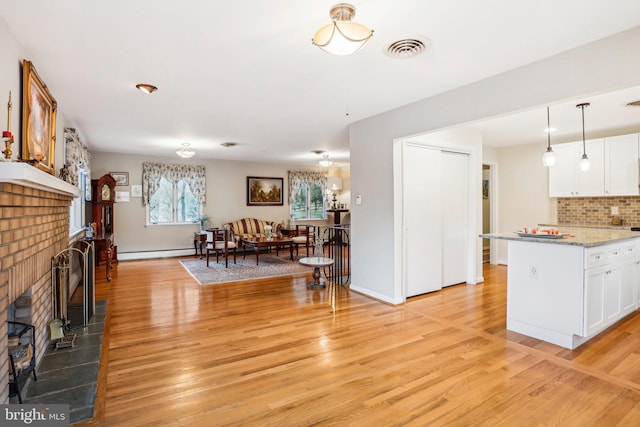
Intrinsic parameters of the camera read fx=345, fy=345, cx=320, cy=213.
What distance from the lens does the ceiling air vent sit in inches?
92.0

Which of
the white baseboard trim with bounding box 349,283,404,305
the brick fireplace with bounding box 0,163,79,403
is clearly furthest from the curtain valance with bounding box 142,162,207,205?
the white baseboard trim with bounding box 349,283,404,305

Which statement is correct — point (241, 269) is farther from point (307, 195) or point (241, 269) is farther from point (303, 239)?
point (307, 195)

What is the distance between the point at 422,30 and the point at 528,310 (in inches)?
104

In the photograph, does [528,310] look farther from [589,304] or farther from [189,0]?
[189,0]

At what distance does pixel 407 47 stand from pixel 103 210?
6613 millimetres

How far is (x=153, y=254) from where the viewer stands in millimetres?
7816

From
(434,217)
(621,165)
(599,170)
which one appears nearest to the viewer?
(434,217)

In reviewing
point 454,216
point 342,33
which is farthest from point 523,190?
point 342,33

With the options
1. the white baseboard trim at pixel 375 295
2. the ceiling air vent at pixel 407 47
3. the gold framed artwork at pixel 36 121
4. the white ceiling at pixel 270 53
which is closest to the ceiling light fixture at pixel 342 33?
the white ceiling at pixel 270 53

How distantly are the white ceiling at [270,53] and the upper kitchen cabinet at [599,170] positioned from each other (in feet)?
1.91

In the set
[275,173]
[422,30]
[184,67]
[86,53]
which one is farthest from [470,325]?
[275,173]

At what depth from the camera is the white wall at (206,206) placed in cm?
749

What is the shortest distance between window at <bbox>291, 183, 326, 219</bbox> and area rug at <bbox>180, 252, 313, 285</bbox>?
7.68 feet

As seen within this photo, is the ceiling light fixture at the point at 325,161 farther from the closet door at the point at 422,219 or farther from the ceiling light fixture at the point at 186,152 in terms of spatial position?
the closet door at the point at 422,219
